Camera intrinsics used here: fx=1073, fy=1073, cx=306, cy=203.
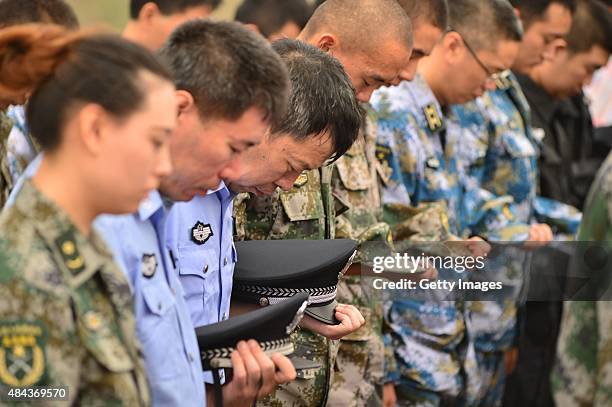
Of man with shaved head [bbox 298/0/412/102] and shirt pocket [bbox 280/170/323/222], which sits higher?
man with shaved head [bbox 298/0/412/102]

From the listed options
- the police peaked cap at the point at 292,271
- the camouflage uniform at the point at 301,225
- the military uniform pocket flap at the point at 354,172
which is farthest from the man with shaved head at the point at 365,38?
the police peaked cap at the point at 292,271

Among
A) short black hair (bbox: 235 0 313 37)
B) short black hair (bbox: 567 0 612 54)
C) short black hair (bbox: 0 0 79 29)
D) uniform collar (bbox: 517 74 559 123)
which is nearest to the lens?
short black hair (bbox: 0 0 79 29)

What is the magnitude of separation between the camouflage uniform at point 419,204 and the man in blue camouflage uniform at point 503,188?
0.35 meters

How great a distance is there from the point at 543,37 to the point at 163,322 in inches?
195

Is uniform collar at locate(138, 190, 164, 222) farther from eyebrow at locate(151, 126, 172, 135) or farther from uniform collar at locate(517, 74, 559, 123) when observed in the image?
uniform collar at locate(517, 74, 559, 123)

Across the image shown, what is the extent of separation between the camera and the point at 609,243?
3.60m

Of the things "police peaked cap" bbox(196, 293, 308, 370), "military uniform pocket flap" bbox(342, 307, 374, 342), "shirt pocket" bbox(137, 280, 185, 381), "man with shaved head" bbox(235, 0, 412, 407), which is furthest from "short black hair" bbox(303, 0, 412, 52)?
"shirt pocket" bbox(137, 280, 185, 381)

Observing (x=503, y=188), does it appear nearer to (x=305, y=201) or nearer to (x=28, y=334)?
(x=305, y=201)

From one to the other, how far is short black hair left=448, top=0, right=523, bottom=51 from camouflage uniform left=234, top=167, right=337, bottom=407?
198cm

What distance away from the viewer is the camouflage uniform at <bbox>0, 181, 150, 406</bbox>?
6.25ft

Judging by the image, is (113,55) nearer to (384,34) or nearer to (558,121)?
(384,34)

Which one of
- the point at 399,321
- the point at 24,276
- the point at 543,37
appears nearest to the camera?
the point at 24,276

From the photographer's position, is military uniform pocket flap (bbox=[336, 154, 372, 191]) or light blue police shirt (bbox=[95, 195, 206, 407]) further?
military uniform pocket flap (bbox=[336, 154, 372, 191])

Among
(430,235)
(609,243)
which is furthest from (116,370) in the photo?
(430,235)
